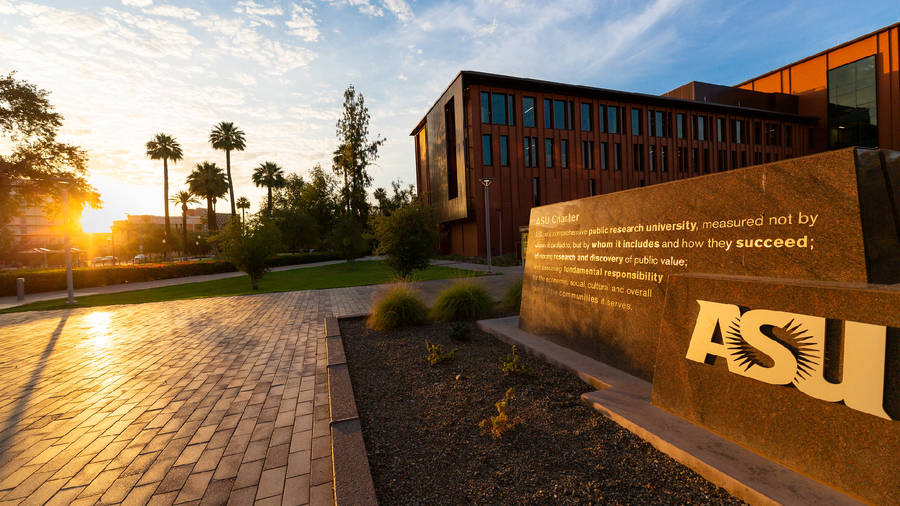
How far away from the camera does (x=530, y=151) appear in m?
32.5

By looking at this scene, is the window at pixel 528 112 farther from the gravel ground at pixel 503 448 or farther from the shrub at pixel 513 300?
the gravel ground at pixel 503 448

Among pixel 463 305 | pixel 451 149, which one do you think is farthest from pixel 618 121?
pixel 463 305

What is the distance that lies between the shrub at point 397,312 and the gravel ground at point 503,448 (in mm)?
2601

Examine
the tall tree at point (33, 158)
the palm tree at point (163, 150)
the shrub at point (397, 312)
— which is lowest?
the shrub at point (397, 312)

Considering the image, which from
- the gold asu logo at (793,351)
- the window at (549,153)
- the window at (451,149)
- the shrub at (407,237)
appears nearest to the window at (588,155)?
the window at (549,153)

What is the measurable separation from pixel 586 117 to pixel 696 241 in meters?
34.5

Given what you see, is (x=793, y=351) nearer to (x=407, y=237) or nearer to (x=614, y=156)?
(x=407, y=237)

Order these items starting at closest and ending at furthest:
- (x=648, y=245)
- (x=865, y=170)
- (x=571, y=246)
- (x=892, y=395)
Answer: (x=892, y=395), (x=865, y=170), (x=648, y=245), (x=571, y=246)

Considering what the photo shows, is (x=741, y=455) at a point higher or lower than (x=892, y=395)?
lower

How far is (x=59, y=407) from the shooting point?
178 inches

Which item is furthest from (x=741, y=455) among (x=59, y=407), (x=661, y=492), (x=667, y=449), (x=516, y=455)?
(x=59, y=407)

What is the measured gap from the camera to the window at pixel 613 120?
35062 mm

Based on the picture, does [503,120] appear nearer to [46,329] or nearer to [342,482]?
[46,329]

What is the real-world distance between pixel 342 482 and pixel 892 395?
333 centimetres
